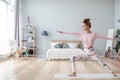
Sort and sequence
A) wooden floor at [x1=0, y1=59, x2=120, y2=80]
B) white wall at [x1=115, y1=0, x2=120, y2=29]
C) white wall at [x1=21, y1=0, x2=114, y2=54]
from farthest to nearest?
white wall at [x1=21, y1=0, x2=114, y2=54] < white wall at [x1=115, y1=0, x2=120, y2=29] < wooden floor at [x1=0, y1=59, x2=120, y2=80]

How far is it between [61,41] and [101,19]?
7.45 ft

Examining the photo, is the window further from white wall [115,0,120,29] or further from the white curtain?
white wall [115,0,120,29]

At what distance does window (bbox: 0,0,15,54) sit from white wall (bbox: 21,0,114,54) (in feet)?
2.22

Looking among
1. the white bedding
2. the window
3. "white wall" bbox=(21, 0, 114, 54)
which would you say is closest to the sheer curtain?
the window

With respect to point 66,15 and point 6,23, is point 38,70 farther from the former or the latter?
point 66,15

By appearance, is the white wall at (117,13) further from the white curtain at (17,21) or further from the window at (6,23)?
the window at (6,23)

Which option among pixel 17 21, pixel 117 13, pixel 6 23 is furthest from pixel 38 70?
pixel 117 13

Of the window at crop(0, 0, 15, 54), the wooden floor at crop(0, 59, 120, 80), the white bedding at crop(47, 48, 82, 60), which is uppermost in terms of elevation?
the window at crop(0, 0, 15, 54)

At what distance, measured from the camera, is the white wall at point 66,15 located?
10617 millimetres

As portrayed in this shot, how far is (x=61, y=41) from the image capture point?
34.9ft

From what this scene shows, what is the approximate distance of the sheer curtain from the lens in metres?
9.10

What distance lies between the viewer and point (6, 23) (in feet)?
31.8

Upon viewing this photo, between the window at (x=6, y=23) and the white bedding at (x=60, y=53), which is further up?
the window at (x=6, y=23)

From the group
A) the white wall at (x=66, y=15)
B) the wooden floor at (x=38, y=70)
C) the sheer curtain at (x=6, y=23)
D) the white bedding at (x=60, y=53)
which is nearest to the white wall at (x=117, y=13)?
the white wall at (x=66, y=15)
